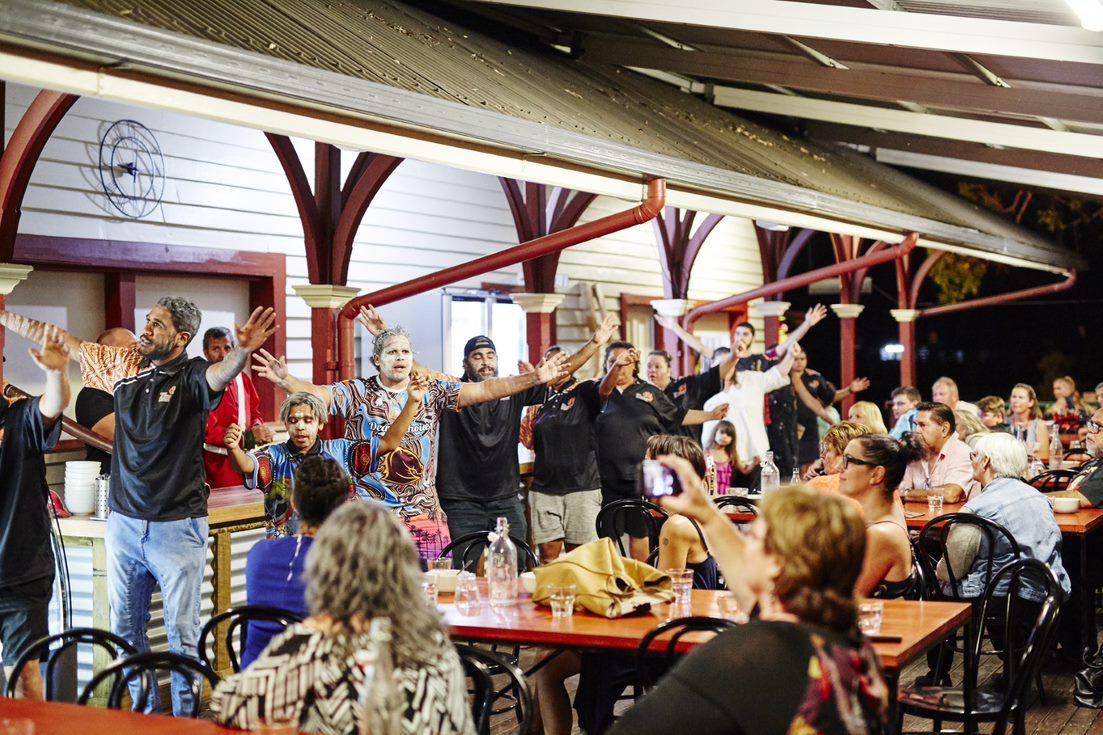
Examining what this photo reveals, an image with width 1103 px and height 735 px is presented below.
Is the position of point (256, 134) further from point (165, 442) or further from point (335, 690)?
point (335, 690)

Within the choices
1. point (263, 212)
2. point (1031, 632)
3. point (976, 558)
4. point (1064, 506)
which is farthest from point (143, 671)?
point (263, 212)

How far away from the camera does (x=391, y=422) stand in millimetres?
5961

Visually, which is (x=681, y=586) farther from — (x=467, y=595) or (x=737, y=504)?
(x=737, y=504)

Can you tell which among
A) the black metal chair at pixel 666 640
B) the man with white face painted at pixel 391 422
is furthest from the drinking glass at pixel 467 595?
the man with white face painted at pixel 391 422

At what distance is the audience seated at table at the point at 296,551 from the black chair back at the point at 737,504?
3676 mm

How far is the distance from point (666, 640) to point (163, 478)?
250 centimetres

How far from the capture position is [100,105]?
27.6 ft

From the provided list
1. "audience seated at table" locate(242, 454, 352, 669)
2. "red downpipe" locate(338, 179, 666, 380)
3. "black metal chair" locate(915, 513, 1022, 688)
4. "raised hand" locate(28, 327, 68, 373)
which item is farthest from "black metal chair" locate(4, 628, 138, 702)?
"black metal chair" locate(915, 513, 1022, 688)

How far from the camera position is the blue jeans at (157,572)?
5.52 meters

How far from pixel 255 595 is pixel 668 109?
16.4ft

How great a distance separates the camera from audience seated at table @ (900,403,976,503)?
7.54m

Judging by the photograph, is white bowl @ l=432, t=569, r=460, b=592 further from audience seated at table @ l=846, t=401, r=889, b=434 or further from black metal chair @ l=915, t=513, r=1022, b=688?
audience seated at table @ l=846, t=401, r=889, b=434

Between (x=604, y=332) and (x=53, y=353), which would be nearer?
(x=53, y=353)

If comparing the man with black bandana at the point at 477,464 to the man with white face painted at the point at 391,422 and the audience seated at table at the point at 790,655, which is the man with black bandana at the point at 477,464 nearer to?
the man with white face painted at the point at 391,422
